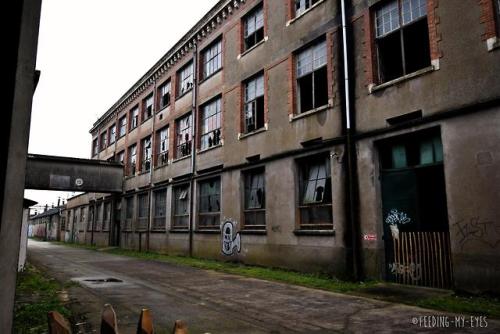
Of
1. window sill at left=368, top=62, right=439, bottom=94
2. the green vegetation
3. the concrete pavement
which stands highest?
window sill at left=368, top=62, right=439, bottom=94

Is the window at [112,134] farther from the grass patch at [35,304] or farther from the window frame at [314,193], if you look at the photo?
the window frame at [314,193]

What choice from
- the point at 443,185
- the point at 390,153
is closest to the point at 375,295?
the point at 443,185

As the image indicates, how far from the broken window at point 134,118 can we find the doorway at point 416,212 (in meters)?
23.0

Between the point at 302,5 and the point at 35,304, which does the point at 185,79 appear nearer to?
the point at 302,5

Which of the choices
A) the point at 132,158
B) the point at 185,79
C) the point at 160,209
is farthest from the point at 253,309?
the point at 132,158

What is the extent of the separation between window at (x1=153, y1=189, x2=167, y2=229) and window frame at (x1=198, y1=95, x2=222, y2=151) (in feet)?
17.4

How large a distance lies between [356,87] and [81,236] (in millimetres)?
35833

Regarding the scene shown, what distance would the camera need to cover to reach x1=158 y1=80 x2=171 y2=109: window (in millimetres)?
25430

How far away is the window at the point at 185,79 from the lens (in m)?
22.4

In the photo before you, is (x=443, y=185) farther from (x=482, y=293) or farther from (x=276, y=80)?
(x=276, y=80)

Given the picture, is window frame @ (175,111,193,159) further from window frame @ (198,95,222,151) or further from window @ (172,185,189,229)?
window @ (172,185,189,229)

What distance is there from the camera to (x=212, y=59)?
20438 mm

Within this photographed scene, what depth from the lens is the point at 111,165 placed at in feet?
98.2

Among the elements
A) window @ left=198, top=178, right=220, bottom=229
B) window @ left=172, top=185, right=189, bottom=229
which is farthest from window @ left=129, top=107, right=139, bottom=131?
window @ left=198, top=178, right=220, bottom=229
